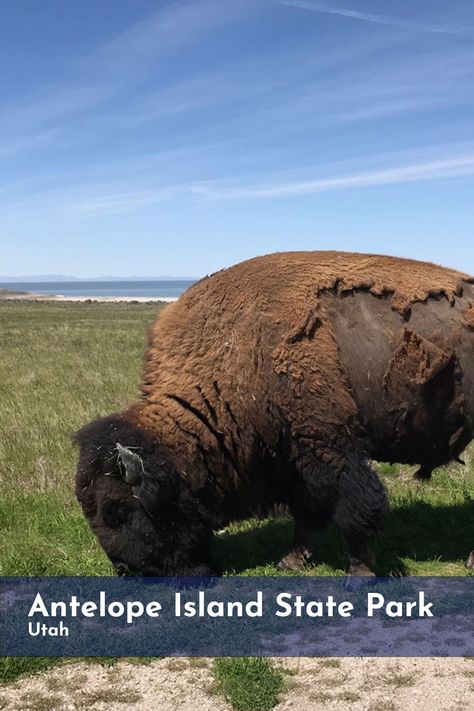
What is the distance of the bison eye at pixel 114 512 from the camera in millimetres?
4828

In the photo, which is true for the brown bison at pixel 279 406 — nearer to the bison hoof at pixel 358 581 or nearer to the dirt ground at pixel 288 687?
the bison hoof at pixel 358 581

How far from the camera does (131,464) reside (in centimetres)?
472

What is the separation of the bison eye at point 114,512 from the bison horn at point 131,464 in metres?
0.19

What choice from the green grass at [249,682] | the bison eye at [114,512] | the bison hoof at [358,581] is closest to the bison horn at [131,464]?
the bison eye at [114,512]

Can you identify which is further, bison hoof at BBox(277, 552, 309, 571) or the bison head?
bison hoof at BBox(277, 552, 309, 571)

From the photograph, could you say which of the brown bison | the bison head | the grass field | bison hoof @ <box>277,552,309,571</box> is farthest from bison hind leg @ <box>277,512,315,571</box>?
the bison head

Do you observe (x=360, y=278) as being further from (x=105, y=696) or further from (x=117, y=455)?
(x=105, y=696)

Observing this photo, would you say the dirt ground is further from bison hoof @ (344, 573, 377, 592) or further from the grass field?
bison hoof @ (344, 573, 377, 592)

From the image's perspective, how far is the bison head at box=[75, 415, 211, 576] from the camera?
15.9 ft

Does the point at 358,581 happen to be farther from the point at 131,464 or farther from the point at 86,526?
the point at 86,526

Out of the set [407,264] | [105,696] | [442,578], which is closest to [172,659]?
[105,696]

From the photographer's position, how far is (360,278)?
215 inches

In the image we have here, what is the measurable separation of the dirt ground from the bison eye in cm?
96

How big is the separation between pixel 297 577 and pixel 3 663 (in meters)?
2.35
